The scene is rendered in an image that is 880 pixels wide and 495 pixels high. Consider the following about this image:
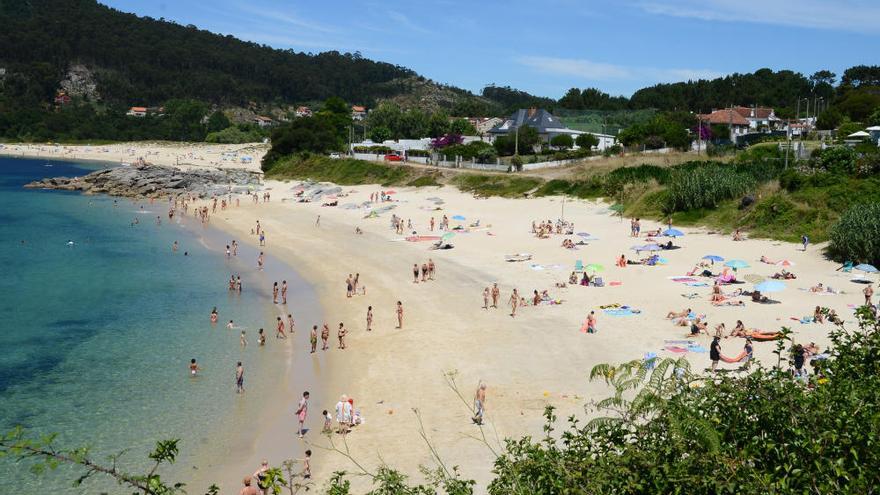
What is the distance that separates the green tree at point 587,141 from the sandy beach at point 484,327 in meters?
26.8

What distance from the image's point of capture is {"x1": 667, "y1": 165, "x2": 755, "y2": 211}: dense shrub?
135 feet

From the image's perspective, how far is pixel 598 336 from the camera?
22.7m

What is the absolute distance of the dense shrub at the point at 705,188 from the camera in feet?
135

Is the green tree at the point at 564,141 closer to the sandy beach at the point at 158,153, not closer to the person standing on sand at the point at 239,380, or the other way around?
the sandy beach at the point at 158,153

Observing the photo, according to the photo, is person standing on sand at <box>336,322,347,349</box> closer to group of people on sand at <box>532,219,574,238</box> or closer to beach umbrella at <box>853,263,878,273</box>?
group of people on sand at <box>532,219,574,238</box>

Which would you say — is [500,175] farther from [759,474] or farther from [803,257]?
[759,474]

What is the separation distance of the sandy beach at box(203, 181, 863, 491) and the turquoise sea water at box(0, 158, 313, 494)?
2.17 m

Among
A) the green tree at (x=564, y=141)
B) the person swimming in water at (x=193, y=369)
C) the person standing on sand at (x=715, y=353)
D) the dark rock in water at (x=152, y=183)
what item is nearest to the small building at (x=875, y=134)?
the green tree at (x=564, y=141)

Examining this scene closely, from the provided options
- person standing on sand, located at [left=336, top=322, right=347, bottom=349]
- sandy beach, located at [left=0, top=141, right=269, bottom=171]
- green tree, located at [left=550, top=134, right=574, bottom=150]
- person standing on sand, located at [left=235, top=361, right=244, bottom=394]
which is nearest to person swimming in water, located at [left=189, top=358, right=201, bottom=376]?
person standing on sand, located at [left=235, top=361, right=244, bottom=394]

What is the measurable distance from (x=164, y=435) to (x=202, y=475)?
7.81 feet

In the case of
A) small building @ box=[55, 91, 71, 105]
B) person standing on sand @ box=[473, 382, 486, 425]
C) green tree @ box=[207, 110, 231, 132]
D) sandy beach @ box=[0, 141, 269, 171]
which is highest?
small building @ box=[55, 91, 71, 105]

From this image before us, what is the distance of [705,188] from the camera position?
41.5m

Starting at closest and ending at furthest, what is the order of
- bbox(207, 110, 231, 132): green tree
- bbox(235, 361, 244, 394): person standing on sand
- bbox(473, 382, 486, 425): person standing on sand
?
1. bbox(473, 382, 486, 425): person standing on sand
2. bbox(235, 361, 244, 394): person standing on sand
3. bbox(207, 110, 231, 132): green tree

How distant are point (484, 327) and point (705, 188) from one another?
22232 millimetres
